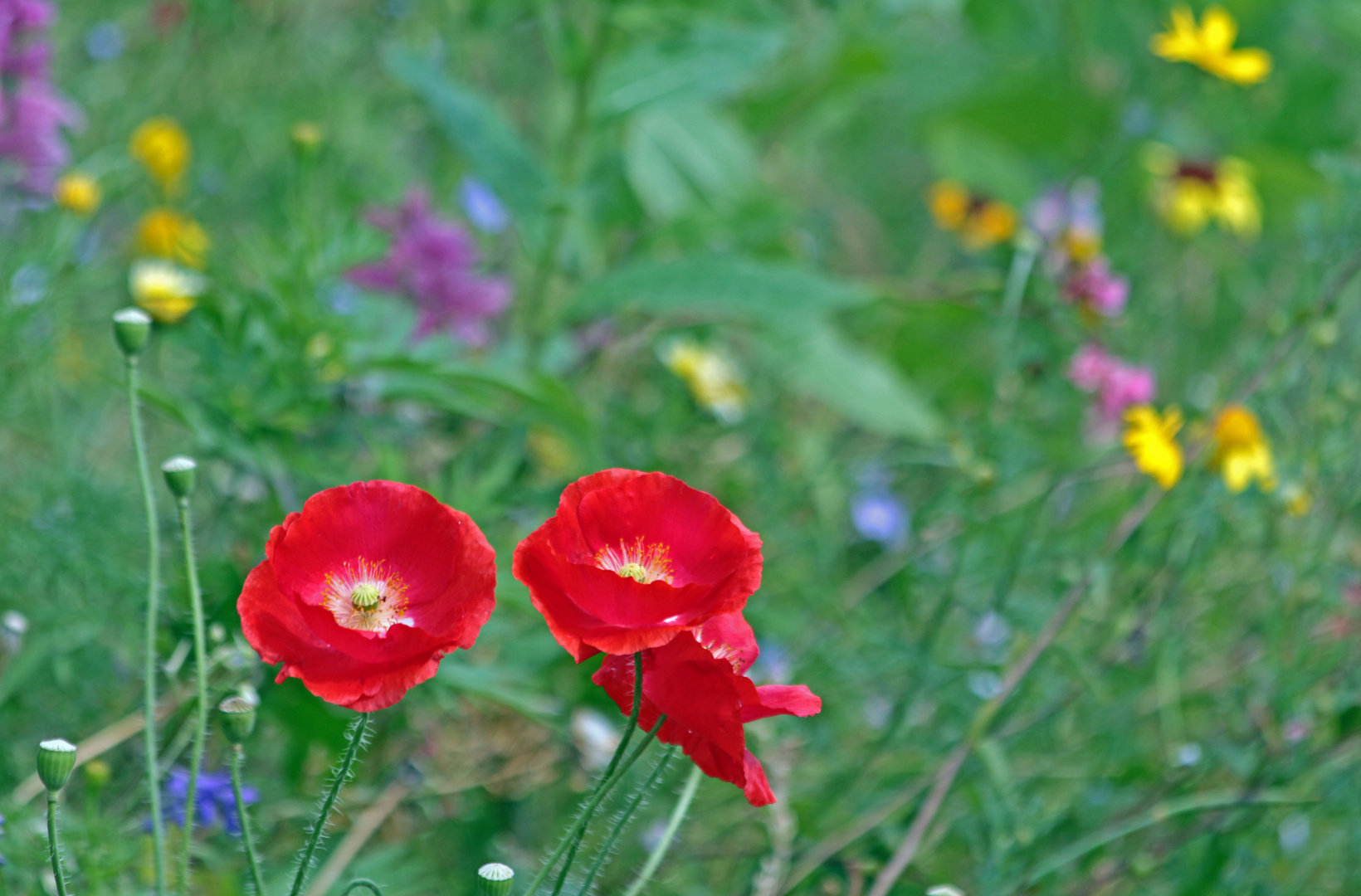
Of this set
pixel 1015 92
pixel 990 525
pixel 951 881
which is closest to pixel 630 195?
pixel 990 525

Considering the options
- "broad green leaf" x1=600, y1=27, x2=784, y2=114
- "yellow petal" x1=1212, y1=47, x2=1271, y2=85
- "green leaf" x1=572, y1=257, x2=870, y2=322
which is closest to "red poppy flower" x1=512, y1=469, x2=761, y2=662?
"green leaf" x1=572, y1=257, x2=870, y2=322

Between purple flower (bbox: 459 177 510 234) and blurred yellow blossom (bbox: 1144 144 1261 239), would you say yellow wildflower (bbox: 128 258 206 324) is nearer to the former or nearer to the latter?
purple flower (bbox: 459 177 510 234)

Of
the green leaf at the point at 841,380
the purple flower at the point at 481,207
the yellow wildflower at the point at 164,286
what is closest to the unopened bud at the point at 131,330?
the yellow wildflower at the point at 164,286

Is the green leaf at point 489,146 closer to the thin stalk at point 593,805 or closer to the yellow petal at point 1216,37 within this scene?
the yellow petal at point 1216,37

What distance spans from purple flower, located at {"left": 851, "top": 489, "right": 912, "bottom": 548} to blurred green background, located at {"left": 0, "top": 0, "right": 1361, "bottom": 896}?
16mm

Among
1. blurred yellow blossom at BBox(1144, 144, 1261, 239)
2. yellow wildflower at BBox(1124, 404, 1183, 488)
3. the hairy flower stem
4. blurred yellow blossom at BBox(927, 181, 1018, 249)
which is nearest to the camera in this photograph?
yellow wildflower at BBox(1124, 404, 1183, 488)

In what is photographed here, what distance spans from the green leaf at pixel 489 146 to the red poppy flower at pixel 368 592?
724 millimetres

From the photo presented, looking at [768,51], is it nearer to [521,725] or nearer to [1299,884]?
[521,725]

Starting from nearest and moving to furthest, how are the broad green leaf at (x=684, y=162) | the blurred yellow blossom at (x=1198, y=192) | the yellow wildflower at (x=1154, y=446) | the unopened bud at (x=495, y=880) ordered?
the unopened bud at (x=495, y=880), the yellow wildflower at (x=1154, y=446), the broad green leaf at (x=684, y=162), the blurred yellow blossom at (x=1198, y=192)

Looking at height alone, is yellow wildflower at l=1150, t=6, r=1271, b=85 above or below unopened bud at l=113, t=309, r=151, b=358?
below

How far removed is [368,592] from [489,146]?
785mm

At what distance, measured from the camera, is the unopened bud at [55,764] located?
449 mm

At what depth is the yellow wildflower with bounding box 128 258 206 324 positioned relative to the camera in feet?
3.04

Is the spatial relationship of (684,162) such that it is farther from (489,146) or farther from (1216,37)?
(1216,37)
